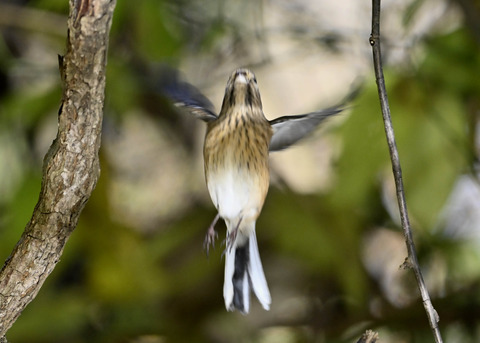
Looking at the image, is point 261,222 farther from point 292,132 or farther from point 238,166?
point 238,166

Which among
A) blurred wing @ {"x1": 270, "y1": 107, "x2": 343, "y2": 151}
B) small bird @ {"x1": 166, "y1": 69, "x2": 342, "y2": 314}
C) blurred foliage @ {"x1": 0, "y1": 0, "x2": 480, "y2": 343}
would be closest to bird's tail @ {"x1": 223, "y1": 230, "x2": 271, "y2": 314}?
small bird @ {"x1": 166, "y1": 69, "x2": 342, "y2": 314}

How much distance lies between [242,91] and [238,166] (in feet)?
0.39

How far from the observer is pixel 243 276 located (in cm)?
106

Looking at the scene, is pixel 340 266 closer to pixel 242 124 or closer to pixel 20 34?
pixel 242 124

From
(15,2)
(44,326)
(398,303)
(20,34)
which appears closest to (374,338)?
(44,326)

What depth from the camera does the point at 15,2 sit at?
2.41 m

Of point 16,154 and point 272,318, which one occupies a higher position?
point 16,154

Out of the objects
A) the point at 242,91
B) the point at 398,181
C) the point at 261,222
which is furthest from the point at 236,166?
the point at 261,222

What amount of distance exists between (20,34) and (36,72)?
0.44m

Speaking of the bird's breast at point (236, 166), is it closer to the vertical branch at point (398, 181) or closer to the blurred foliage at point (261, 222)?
the vertical branch at point (398, 181)

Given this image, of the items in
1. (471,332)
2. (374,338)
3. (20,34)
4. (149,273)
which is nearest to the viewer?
(374,338)

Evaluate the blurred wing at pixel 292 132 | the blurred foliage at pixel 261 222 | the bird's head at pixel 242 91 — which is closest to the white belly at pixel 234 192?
the bird's head at pixel 242 91

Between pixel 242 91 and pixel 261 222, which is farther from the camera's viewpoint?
pixel 261 222

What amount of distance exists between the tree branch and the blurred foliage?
862 millimetres
